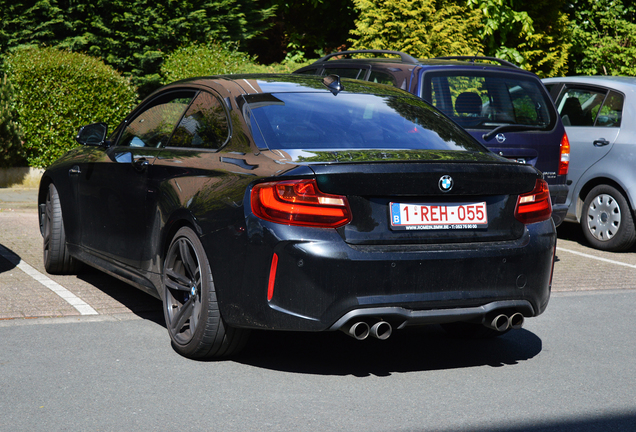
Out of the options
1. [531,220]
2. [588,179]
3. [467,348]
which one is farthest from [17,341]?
[588,179]

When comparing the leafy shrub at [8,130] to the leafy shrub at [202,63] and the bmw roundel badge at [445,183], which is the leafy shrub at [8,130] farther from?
the bmw roundel badge at [445,183]

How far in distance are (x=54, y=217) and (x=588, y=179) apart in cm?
581

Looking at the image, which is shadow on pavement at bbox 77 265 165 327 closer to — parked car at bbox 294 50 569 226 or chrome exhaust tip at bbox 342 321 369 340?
chrome exhaust tip at bbox 342 321 369 340

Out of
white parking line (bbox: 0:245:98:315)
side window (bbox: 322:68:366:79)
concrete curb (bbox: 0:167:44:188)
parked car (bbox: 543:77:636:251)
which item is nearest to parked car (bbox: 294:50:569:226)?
side window (bbox: 322:68:366:79)

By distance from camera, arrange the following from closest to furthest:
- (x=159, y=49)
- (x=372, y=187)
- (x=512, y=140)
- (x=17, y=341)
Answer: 1. (x=372, y=187)
2. (x=17, y=341)
3. (x=512, y=140)
4. (x=159, y=49)

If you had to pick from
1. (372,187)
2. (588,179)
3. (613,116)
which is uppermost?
(372,187)

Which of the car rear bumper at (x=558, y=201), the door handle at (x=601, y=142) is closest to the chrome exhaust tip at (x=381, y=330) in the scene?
the car rear bumper at (x=558, y=201)

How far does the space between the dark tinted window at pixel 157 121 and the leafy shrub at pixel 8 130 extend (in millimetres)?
6521

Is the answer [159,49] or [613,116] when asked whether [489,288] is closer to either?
[613,116]

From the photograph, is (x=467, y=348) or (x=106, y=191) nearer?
(x=467, y=348)

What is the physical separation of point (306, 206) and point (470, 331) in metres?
1.84

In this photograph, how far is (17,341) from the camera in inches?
189

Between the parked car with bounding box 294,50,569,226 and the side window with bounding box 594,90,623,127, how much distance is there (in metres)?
1.62

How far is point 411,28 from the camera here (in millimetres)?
13938
